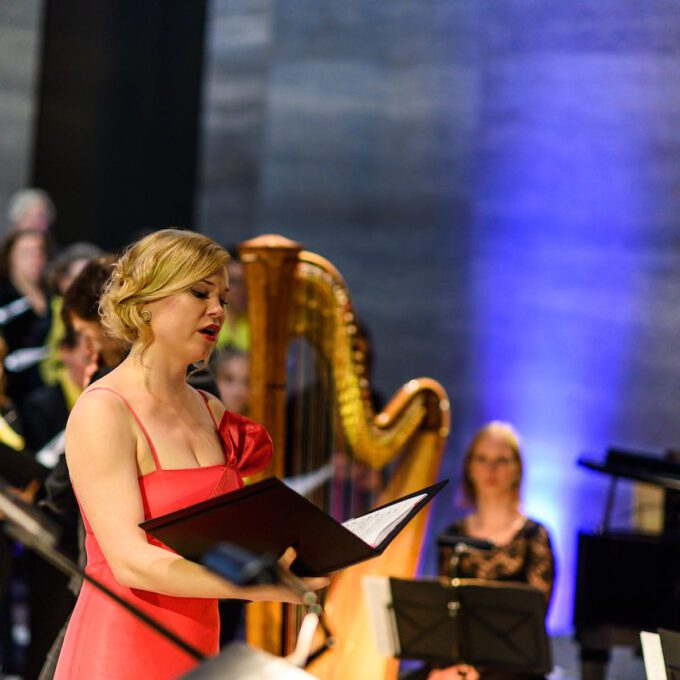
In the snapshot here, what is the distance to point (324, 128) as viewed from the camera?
635 centimetres

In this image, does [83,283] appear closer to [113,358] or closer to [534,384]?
[113,358]

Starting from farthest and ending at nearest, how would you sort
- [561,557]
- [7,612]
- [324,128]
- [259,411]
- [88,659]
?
1. [324,128]
2. [561,557]
3. [7,612]
4. [259,411]
5. [88,659]

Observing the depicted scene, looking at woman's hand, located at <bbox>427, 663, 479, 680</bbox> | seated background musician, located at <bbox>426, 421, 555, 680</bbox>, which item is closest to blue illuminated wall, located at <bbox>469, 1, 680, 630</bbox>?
seated background musician, located at <bbox>426, 421, 555, 680</bbox>

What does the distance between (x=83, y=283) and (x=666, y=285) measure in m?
3.91

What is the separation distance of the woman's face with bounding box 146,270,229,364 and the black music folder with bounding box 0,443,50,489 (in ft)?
4.22

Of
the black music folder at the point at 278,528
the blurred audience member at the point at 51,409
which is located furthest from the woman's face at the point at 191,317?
the blurred audience member at the point at 51,409

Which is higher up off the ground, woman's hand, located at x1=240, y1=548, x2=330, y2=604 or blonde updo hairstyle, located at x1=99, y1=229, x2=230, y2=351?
blonde updo hairstyle, located at x1=99, y1=229, x2=230, y2=351

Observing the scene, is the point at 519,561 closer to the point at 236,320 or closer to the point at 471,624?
the point at 471,624

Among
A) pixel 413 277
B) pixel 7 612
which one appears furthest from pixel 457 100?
pixel 7 612

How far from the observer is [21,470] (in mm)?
3236

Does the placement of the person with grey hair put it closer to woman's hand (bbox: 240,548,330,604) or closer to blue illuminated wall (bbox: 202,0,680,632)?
blue illuminated wall (bbox: 202,0,680,632)

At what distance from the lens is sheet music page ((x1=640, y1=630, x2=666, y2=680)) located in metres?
2.14

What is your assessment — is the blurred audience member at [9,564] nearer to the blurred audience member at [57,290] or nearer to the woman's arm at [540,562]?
the blurred audience member at [57,290]

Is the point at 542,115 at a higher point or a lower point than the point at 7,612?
higher
